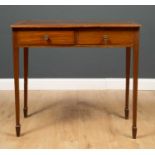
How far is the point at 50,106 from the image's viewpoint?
3252 millimetres

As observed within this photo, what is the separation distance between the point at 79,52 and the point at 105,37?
53.8 inches

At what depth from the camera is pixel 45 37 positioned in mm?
2369

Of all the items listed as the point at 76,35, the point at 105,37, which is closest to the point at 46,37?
the point at 76,35

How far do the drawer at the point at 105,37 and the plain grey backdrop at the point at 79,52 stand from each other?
1290 millimetres

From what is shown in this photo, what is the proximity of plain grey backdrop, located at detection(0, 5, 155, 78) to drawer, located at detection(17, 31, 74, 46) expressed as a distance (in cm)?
130

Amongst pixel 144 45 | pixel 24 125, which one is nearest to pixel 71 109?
pixel 24 125

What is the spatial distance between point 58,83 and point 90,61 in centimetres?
37

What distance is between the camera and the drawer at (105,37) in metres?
2.37

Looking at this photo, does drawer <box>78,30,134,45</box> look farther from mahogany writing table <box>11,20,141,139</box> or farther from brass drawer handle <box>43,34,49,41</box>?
brass drawer handle <box>43,34,49,41</box>

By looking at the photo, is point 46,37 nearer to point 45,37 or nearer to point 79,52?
point 45,37

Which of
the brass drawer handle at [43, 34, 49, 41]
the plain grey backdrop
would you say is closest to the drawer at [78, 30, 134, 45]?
the brass drawer handle at [43, 34, 49, 41]

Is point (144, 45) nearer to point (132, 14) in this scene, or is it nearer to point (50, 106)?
point (132, 14)

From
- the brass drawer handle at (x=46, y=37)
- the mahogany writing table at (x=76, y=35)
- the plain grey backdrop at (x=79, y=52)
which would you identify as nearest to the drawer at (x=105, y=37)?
the mahogany writing table at (x=76, y=35)

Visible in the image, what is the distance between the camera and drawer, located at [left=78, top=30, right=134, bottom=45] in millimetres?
2373
